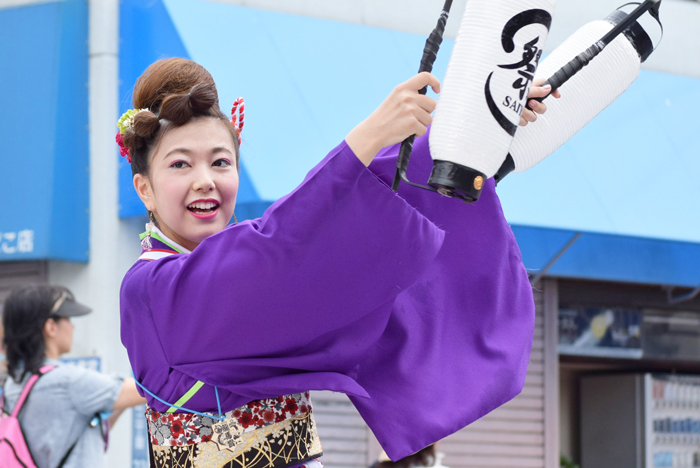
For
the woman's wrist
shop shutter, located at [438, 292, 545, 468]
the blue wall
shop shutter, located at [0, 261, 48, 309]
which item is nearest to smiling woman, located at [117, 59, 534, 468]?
the woman's wrist

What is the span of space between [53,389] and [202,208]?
2.12m

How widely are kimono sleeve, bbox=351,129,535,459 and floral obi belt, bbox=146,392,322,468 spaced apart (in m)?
0.13

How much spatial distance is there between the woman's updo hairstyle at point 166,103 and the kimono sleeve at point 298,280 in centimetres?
34

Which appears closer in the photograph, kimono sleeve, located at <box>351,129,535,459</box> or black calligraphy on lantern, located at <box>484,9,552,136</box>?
black calligraphy on lantern, located at <box>484,9,552,136</box>

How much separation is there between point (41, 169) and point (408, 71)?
2.53 m

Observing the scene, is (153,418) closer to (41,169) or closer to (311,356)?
(311,356)

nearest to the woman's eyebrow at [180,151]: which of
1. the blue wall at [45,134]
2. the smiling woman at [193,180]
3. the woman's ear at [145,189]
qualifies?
the smiling woman at [193,180]

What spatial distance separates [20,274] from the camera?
5.91 metres

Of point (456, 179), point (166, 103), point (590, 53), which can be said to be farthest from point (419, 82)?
point (166, 103)

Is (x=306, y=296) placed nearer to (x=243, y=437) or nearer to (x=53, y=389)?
(x=243, y=437)

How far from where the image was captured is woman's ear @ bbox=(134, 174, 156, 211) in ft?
5.77

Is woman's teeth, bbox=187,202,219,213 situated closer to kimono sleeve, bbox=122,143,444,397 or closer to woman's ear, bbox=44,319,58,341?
kimono sleeve, bbox=122,143,444,397

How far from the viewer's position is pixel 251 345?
141 centimetres

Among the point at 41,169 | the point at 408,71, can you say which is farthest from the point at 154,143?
the point at 408,71
